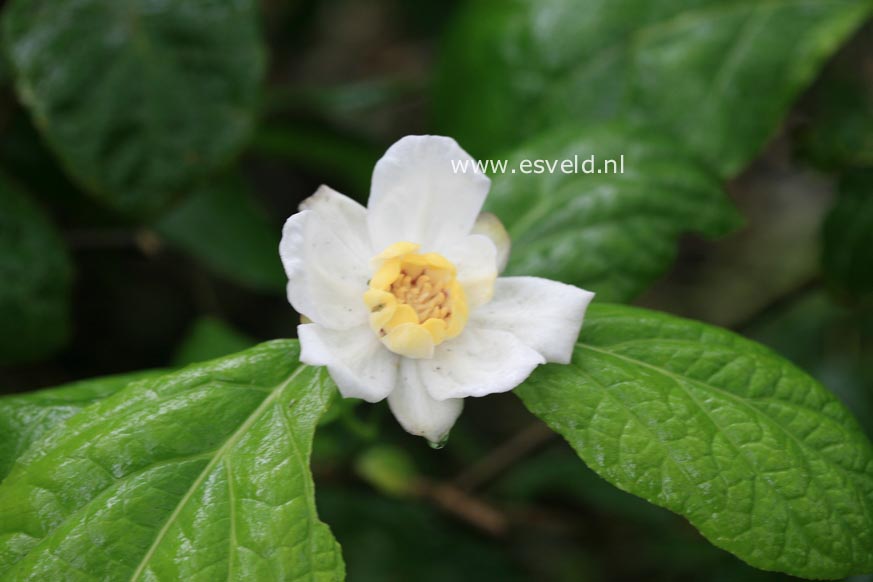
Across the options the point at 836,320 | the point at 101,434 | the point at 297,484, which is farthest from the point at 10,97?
the point at 836,320

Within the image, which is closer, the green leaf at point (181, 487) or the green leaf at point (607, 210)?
the green leaf at point (181, 487)

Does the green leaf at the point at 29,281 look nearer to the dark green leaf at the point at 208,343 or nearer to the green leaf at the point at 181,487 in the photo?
the dark green leaf at the point at 208,343

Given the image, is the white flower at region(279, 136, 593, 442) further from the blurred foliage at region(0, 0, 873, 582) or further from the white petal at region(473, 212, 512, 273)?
the blurred foliage at region(0, 0, 873, 582)

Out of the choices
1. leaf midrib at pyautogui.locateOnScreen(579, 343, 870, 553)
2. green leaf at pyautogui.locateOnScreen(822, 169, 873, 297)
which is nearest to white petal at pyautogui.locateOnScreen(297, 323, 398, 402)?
leaf midrib at pyautogui.locateOnScreen(579, 343, 870, 553)

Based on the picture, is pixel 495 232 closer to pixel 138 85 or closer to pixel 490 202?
pixel 490 202

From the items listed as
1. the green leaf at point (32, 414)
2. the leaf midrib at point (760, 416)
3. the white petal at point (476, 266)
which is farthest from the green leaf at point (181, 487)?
the leaf midrib at point (760, 416)

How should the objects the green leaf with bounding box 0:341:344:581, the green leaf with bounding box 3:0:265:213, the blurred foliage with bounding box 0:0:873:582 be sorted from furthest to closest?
the green leaf with bounding box 3:0:265:213 < the blurred foliage with bounding box 0:0:873:582 < the green leaf with bounding box 0:341:344:581
